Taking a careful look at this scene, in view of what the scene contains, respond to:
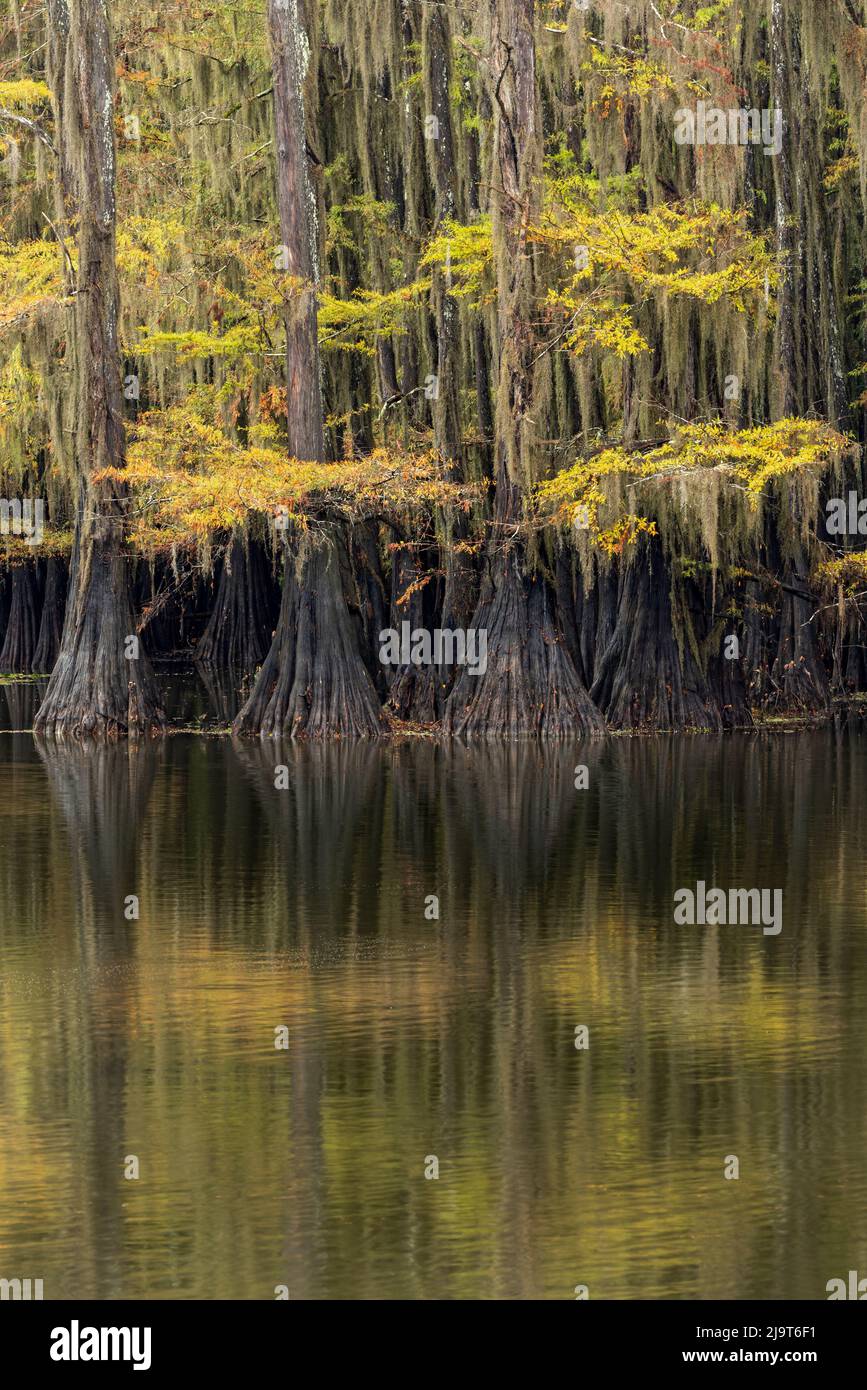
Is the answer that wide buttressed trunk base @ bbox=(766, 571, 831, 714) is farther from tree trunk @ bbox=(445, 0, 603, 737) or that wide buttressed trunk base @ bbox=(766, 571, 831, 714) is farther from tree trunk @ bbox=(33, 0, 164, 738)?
tree trunk @ bbox=(33, 0, 164, 738)

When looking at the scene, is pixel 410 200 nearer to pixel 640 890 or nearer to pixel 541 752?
pixel 541 752

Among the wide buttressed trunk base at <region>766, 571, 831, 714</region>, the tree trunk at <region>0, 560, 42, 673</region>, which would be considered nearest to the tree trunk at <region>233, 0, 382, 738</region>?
the wide buttressed trunk base at <region>766, 571, 831, 714</region>

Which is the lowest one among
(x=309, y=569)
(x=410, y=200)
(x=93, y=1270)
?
(x=93, y=1270)

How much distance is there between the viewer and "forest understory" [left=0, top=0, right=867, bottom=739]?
86.8 ft

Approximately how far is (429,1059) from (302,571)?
17189mm

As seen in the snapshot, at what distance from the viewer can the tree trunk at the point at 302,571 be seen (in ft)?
85.0

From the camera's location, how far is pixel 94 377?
1111 inches

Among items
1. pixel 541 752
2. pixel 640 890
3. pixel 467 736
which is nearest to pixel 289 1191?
pixel 640 890

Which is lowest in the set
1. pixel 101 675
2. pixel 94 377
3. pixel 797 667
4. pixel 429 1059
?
pixel 429 1059

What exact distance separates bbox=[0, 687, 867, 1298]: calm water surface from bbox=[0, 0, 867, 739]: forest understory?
28.7 ft

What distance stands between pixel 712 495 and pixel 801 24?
26.2 feet

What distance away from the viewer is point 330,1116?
8453 mm

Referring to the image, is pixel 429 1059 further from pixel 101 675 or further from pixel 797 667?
pixel 797 667

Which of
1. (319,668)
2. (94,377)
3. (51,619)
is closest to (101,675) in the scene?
(319,668)
